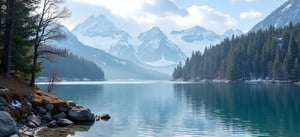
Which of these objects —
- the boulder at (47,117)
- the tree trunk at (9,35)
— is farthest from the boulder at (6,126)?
the tree trunk at (9,35)

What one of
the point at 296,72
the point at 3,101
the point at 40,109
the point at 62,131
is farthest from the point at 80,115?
the point at 296,72

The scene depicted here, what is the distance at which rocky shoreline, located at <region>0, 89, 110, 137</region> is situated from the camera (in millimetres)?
36306

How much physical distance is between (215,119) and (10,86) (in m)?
28.2

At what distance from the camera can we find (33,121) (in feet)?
143

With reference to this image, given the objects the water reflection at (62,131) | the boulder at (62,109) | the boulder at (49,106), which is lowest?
the water reflection at (62,131)

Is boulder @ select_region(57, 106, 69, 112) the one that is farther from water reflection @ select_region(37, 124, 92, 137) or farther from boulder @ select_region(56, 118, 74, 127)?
water reflection @ select_region(37, 124, 92, 137)

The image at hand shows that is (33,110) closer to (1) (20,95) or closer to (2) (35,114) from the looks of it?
(2) (35,114)

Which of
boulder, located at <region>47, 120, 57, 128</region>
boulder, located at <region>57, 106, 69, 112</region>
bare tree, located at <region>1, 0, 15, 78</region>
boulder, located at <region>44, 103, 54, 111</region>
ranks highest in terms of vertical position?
bare tree, located at <region>1, 0, 15, 78</region>

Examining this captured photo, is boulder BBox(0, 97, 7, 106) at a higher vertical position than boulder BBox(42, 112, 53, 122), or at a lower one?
higher

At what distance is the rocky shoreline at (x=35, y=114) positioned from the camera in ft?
119

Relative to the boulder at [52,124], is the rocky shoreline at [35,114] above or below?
above

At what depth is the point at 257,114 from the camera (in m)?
62.4

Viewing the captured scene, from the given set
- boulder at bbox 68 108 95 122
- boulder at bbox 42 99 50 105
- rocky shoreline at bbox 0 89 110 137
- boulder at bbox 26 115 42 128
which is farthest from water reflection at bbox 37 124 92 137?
boulder at bbox 42 99 50 105

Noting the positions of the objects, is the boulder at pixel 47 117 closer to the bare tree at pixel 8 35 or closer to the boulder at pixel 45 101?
the boulder at pixel 45 101
